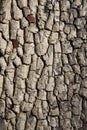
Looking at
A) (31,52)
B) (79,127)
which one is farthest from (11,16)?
(79,127)

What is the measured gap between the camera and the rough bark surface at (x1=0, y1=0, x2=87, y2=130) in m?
1.81

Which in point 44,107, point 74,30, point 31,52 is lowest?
point 44,107

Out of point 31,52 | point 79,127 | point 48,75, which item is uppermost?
point 31,52

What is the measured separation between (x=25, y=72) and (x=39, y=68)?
0.08 m

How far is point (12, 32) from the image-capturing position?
1802 mm

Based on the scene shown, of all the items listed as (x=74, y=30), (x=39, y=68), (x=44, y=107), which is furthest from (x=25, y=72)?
(x=74, y=30)

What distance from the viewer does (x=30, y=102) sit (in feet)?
6.06

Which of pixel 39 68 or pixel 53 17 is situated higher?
pixel 53 17

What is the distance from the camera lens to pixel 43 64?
1840mm

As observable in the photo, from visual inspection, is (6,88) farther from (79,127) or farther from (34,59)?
(79,127)

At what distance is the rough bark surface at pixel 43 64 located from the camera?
71.1 inches

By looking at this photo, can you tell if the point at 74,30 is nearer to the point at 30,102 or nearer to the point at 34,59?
the point at 34,59

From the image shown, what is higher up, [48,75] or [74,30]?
[74,30]

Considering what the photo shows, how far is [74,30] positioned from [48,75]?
0.28m
